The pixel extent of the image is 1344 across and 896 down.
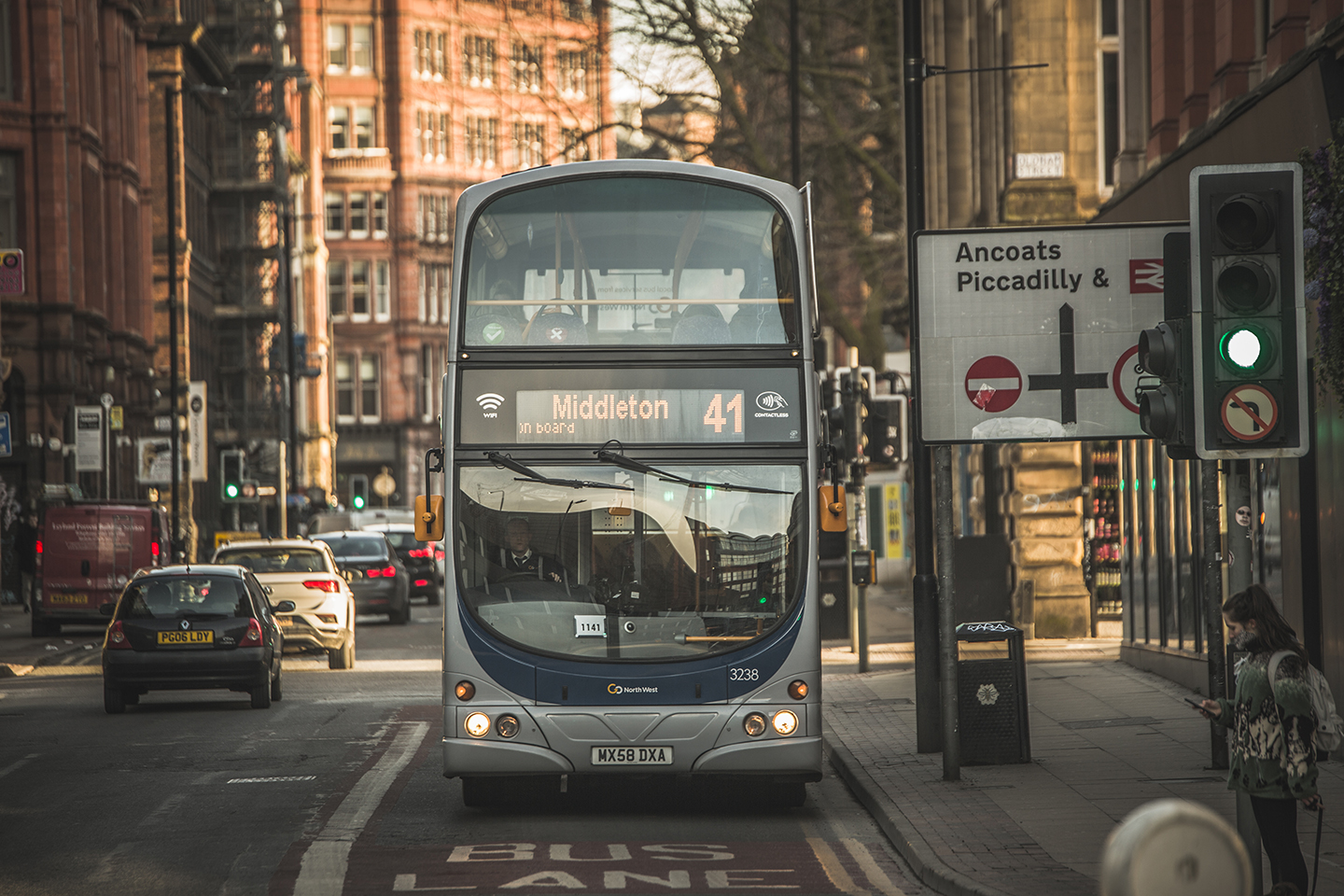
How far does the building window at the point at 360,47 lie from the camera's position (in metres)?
99.8

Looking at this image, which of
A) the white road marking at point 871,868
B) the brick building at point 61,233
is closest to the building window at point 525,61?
the brick building at point 61,233

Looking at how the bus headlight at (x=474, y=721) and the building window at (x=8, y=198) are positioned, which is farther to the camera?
the building window at (x=8, y=198)

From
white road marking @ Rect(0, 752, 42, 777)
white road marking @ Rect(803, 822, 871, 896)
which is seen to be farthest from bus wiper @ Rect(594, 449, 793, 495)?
white road marking @ Rect(0, 752, 42, 777)

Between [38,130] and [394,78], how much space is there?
55.6 metres

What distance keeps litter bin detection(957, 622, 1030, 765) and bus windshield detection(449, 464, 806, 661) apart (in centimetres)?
219

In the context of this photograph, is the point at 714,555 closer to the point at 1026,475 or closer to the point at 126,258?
the point at 1026,475

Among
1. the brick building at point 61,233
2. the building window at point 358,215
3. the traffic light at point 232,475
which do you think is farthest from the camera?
the building window at point 358,215

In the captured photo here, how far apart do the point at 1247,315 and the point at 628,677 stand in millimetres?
5151

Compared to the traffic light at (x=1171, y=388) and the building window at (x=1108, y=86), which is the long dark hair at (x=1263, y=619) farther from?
the building window at (x=1108, y=86)

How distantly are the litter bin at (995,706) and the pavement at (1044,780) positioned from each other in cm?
13

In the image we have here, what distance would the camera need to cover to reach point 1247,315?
26.2ft

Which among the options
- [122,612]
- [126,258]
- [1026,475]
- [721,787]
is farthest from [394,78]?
[721,787]

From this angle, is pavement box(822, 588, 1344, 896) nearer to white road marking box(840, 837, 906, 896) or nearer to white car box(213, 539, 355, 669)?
white road marking box(840, 837, 906, 896)

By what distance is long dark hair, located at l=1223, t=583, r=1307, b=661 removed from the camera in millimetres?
7941
